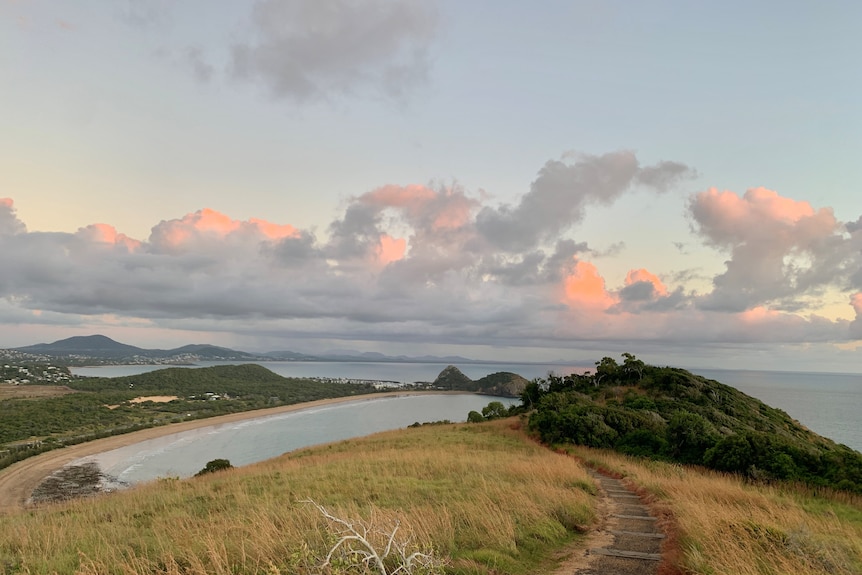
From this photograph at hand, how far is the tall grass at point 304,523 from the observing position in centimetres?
665

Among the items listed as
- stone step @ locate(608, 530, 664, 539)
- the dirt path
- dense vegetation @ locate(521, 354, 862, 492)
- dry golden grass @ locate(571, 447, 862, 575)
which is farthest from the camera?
dense vegetation @ locate(521, 354, 862, 492)

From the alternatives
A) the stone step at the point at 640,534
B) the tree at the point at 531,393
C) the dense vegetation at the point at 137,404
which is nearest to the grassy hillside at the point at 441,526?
the stone step at the point at 640,534

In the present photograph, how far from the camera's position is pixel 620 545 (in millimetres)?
8766

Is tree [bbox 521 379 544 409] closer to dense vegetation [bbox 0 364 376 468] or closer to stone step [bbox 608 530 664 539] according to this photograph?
stone step [bbox 608 530 664 539]

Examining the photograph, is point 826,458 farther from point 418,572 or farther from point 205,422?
point 205,422

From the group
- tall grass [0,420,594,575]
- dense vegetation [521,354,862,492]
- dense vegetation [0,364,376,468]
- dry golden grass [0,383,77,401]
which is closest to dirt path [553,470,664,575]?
tall grass [0,420,594,575]

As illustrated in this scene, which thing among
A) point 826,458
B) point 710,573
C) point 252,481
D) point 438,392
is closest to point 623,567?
point 710,573

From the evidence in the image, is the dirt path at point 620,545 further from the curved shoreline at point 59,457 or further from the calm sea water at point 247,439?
→ the calm sea water at point 247,439

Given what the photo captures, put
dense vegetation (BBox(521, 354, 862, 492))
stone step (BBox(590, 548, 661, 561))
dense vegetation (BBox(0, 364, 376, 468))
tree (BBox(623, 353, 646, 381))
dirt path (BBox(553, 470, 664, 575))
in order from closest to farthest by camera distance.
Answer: dirt path (BBox(553, 470, 664, 575))
stone step (BBox(590, 548, 661, 561))
dense vegetation (BBox(521, 354, 862, 492))
tree (BBox(623, 353, 646, 381))
dense vegetation (BBox(0, 364, 376, 468))

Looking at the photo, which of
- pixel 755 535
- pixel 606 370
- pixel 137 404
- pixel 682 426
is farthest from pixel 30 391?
pixel 755 535

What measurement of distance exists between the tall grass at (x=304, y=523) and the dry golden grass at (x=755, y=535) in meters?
2.32

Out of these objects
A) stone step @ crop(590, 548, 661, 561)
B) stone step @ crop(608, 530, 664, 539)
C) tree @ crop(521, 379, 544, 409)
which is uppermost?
stone step @ crop(590, 548, 661, 561)

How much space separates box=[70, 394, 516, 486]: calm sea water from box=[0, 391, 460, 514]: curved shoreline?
2.08 meters

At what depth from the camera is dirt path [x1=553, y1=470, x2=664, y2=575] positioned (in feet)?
24.1
